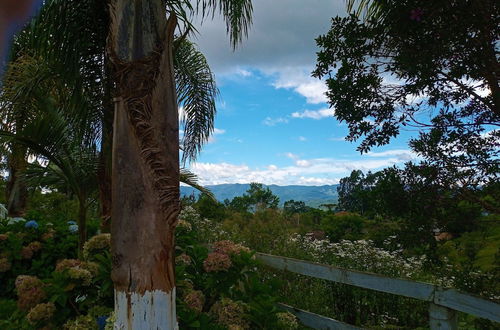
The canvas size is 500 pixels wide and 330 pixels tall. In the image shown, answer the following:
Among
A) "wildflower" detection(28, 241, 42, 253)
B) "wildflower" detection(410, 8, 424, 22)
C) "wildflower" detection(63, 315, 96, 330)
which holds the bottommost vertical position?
"wildflower" detection(63, 315, 96, 330)

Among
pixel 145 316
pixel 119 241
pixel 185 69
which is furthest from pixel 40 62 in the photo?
pixel 145 316

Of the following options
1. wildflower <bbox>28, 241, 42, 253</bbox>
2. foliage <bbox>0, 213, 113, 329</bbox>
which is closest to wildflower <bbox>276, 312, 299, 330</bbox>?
foliage <bbox>0, 213, 113, 329</bbox>

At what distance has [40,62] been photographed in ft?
19.3

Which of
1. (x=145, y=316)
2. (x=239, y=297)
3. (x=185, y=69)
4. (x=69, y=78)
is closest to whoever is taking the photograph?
(x=145, y=316)

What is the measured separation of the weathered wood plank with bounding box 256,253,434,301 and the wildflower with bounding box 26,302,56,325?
2482 mm

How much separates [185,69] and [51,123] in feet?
9.38

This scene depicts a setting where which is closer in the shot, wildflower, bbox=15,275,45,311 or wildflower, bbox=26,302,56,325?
wildflower, bbox=26,302,56,325

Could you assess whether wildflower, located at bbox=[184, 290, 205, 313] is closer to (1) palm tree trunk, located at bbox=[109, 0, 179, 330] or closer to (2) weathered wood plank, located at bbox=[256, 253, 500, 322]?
(1) palm tree trunk, located at bbox=[109, 0, 179, 330]

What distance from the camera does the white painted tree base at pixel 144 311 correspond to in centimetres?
254

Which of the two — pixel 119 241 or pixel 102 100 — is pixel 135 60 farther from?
pixel 102 100

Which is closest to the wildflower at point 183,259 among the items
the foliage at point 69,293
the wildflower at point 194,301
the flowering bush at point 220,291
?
the flowering bush at point 220,291

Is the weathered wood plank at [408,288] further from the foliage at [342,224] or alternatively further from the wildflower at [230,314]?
the foliage at [342,224]

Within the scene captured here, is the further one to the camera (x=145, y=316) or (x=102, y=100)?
(x=102, y=100)

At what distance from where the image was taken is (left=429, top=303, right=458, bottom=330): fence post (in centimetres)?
296
